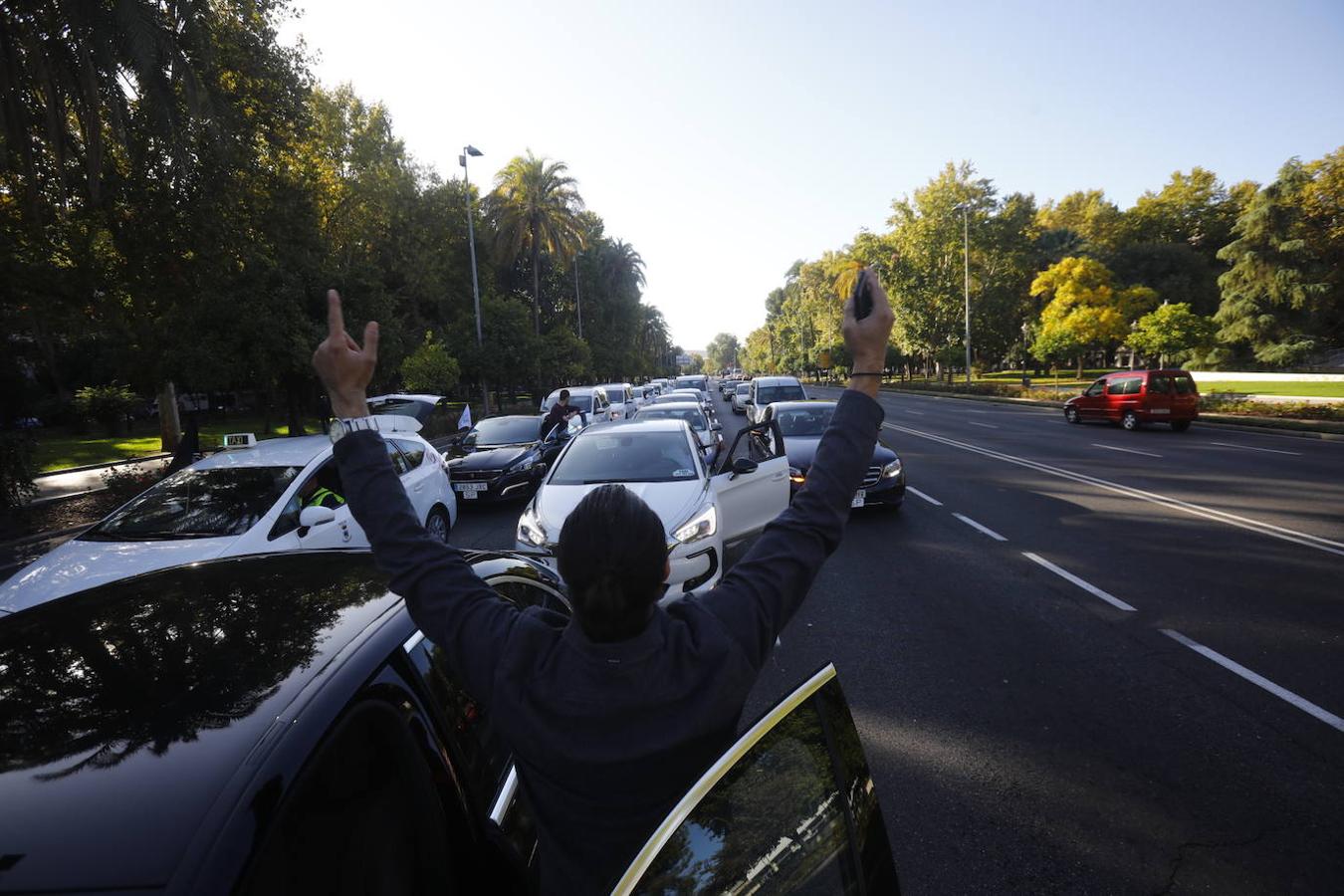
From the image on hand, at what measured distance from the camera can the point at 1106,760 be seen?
3.56 m

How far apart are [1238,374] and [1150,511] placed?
36186mm

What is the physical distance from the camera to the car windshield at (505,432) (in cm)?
1276

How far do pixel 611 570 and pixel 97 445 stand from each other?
105ft

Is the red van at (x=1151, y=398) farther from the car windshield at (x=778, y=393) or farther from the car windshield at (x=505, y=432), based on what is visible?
the car windshield at (x=505, y=432)

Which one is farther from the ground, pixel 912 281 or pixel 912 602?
pixel 912 281

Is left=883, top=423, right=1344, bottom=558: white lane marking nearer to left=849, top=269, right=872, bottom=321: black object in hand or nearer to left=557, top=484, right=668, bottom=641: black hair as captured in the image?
left=849, top=269, right=872, bottom=321: black object in hand

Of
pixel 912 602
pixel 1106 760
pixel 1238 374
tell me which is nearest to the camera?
pixel 1106 760

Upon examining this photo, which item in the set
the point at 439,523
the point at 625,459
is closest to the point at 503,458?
the point at 439,523

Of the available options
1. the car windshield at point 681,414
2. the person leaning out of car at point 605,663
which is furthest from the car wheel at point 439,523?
the person leaning out of car at point 605,663

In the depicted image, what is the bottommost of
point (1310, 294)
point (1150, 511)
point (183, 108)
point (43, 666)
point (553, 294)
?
point (1150, 511)

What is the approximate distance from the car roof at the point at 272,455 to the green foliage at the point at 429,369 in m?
21.1

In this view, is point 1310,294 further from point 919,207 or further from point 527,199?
point 527,199

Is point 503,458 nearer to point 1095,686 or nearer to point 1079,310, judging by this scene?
point 1095,686

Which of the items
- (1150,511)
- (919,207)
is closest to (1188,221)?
(919,207)
